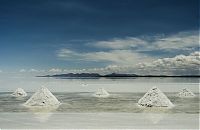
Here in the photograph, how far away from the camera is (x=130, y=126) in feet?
21.6

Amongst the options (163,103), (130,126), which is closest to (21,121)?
(130,126)

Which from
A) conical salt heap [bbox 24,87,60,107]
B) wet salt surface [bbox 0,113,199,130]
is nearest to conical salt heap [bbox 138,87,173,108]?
wet salt surface [bbox 0,113,199,130]

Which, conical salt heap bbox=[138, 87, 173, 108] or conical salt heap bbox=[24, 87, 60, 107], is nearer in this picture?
conical salt heap bbox=[138, 87, 173, 108]

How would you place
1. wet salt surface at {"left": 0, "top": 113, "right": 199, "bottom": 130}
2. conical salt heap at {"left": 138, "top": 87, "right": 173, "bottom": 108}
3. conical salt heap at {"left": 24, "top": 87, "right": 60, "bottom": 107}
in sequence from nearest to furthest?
wet salt surface at {"left": 0, "top": 113, "right": 199, "bottom": 130}
conical salt heap at {"left": 138, "top": 87, "right": 173, "bottom": 108}
conical salt heap at {"left": 24, "top": 87, "right": 60, "bottom": 107}

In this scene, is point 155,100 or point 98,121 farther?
point 155,100

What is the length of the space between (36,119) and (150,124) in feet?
7.02

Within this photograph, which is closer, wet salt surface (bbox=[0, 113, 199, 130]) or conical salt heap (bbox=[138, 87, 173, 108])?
wet salt surface (bbox=[0, 113, 199, 130])

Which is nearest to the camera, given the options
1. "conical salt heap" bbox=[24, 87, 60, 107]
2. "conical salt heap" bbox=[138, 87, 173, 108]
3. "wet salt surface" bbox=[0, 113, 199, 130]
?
"wet salt surface" bbox=[0, 113, 199, 130]

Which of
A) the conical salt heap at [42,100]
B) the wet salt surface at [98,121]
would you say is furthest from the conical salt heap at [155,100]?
the conical salt heap at [42,100]

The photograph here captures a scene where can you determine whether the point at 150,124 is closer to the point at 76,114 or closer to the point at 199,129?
the point at 199,129

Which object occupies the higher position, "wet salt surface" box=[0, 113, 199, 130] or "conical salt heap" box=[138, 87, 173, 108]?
"conical salt heap" box=[138, 87, 173, 108]

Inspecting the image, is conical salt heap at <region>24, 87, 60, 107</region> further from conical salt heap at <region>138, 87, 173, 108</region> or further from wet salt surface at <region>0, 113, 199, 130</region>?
conical salt heap at <region>138, 87, 173, 108</region>

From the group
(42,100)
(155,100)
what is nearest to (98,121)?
(155,100)

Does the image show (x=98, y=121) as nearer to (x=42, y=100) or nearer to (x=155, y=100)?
(x=155, y=100)
